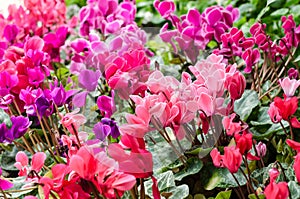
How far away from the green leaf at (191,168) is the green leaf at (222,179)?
0.03 metres

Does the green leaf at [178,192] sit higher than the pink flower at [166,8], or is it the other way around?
the pink flower at [166,8]

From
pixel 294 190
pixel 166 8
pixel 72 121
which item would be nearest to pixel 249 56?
pixel 166 8

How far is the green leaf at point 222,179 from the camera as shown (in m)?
0.99

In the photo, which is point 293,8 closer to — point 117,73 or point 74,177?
point 117,73

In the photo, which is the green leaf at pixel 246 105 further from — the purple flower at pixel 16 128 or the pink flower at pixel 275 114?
the purple flower at pixel 16 128

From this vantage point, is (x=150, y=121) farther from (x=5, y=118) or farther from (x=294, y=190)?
(x=5, y=118)

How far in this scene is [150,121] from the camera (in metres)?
0.90

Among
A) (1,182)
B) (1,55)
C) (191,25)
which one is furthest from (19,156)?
(191,25)

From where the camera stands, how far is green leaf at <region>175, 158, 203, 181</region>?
3.34 ft

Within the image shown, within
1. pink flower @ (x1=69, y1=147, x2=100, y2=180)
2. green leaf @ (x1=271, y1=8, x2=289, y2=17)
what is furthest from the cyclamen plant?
green leaf @ (x1=271, y1=8, x2=289, y2=17)

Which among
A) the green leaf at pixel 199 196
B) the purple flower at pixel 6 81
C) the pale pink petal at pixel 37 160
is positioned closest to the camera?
the pale pink petal at pixel 37 160

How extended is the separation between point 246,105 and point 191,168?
0.27m

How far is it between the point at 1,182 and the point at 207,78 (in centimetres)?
38

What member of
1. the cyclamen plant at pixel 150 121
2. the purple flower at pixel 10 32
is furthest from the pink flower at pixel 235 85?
the purple flower at pixel 10 32
